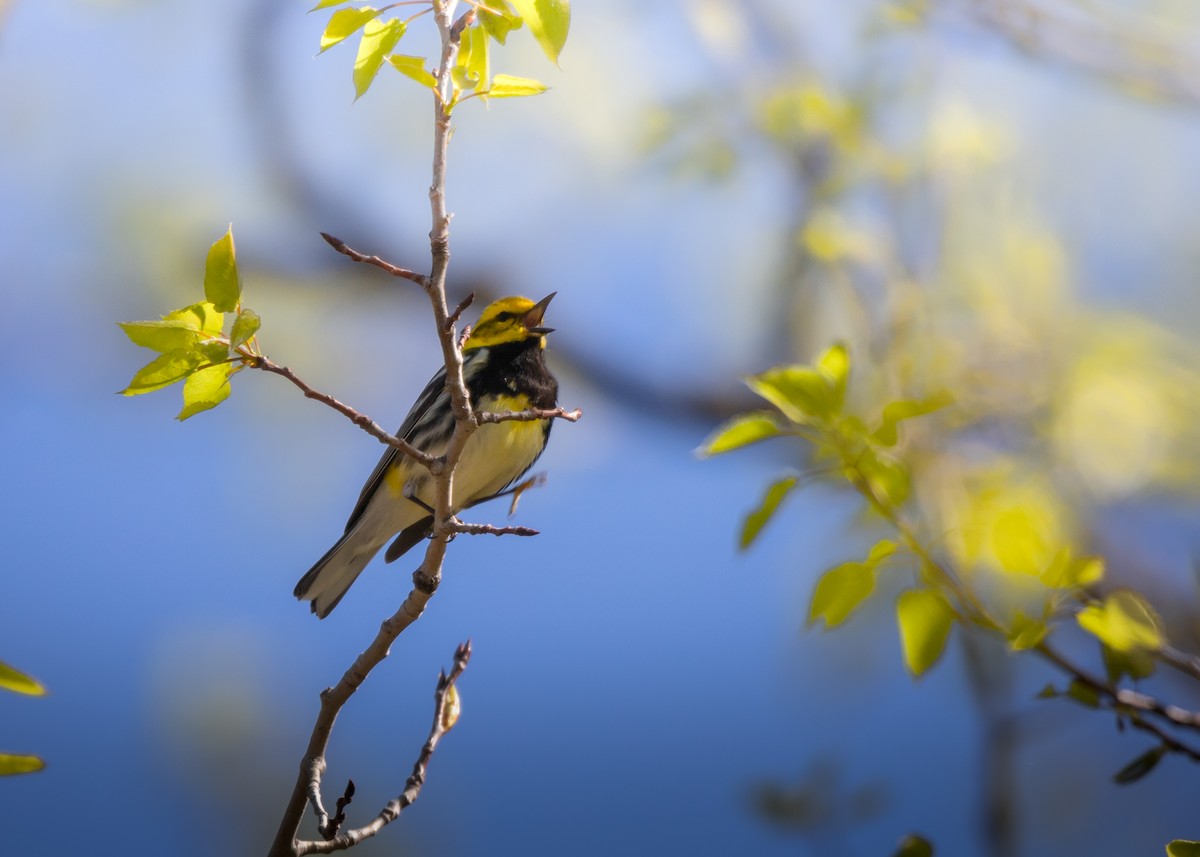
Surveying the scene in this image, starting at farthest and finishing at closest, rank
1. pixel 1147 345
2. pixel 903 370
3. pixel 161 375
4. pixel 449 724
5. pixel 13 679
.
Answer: pixel 1147 345 → pixel 903 370 → pixel 449 724 → pixel 161 375 → pixel 13 679

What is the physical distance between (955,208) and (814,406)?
245cm

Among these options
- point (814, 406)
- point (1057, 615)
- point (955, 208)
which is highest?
point (955, 208)

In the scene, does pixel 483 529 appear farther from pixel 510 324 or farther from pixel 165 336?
pixel 510 324

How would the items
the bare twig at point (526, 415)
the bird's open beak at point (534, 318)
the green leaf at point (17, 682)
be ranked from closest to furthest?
the green leaf at point (17, 682) < the bare twig at point (526, 415) < the bird's open beak at point (534, 318)

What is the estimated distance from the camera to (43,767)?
2.48ft

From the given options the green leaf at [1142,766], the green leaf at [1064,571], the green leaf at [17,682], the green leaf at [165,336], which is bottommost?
the green leaf at [1142,766]

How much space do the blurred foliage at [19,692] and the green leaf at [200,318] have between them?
378 millimetres

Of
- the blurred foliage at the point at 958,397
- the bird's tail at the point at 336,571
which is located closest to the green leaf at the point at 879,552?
the blurred foliage at the point at 958,397

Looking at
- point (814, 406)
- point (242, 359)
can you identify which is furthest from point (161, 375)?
point (814, 406)

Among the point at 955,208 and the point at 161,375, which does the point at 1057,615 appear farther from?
the point at 955,208

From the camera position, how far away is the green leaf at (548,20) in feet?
3.23

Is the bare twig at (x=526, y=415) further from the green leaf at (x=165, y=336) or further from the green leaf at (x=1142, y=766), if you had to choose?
the green leaf at (x=1142, y=766)

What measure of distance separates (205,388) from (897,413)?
0.68 m

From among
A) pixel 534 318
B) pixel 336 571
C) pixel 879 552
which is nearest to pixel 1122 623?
pixel 879 552
